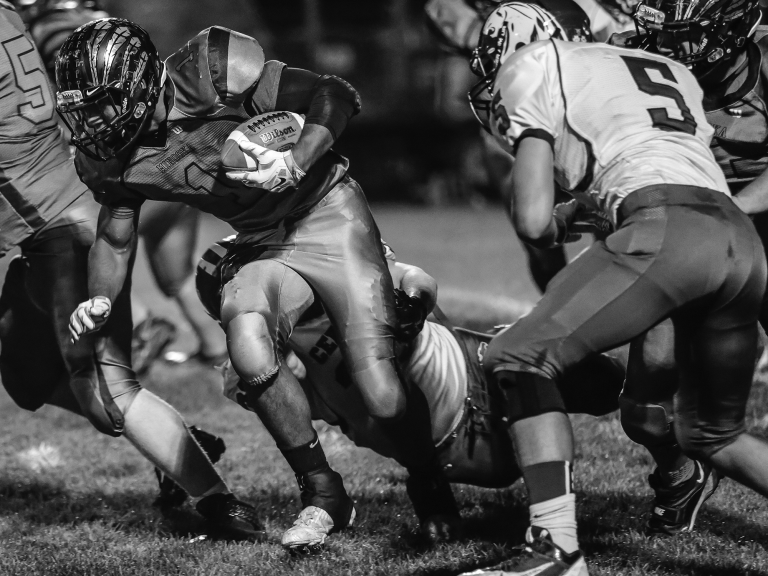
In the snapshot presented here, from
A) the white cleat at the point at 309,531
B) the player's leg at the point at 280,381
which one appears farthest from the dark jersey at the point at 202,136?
the white cleat at the point at 309,531

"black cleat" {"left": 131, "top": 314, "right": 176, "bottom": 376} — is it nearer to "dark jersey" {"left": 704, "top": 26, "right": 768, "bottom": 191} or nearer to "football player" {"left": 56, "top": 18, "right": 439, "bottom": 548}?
"football player" {"left": 56, "top": 18, "right": 439, "bottom": 548}

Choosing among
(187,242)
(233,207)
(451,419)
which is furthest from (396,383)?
(187,242)

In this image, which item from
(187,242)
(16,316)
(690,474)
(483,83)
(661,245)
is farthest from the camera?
(187,242)

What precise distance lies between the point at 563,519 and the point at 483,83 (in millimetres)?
1404

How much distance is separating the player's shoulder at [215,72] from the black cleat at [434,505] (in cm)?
143

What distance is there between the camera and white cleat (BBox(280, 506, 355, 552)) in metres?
3.41

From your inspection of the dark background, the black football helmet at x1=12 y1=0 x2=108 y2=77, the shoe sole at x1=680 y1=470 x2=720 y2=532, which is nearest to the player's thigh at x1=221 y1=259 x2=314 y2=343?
the shoe sole at x1=680 y1=470 x2=720 y2=532

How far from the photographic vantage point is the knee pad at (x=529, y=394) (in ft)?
9.37

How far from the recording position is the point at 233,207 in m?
3.66

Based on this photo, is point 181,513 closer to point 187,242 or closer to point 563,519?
point 563,519

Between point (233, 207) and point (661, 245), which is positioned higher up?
point (661, 245)

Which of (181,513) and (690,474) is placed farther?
(181,513)

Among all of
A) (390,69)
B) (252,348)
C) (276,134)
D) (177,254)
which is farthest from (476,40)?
(390,69)

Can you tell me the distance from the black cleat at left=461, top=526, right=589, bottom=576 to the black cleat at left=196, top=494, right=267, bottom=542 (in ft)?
3.78
